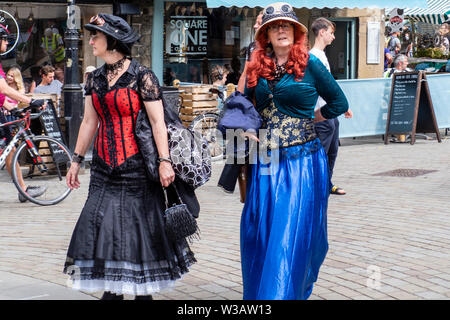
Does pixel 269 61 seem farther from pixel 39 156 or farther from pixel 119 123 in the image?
pixel 39 156

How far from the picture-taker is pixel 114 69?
4.61 metres

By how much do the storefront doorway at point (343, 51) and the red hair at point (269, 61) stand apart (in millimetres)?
14103

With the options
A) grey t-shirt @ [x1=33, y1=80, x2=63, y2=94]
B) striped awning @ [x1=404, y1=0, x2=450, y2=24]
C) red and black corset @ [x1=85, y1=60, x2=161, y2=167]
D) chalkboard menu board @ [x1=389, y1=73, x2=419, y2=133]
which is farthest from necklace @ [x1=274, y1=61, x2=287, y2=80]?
striped awning @ [x1=404, y1=0, x2=450, y2=24]

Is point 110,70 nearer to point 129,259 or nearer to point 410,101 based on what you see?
point 129,259

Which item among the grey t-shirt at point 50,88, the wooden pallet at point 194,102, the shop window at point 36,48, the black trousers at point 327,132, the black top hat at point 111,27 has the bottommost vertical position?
the black trousers at point 327,132

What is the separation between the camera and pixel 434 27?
3459 cm

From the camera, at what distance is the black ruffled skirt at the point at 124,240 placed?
4.46m

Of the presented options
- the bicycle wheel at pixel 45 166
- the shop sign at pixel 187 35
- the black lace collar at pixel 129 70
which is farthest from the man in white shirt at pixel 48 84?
the black lace collar at pixel 129 70

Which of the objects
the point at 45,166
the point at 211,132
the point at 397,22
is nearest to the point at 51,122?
the point at 45,166

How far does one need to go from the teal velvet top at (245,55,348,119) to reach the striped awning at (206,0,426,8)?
32.4 feet

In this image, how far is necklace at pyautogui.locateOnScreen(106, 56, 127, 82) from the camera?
459 cm

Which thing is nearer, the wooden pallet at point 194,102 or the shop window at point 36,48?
the wooden pallet at point 194,102

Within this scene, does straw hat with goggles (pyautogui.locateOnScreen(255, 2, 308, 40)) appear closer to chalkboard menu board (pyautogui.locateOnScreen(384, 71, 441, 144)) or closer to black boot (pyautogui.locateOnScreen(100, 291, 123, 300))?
black boot (pyautogui.locateOnScreen(100, 291, 123, 300))

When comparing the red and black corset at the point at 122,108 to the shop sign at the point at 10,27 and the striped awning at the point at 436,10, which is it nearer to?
the shop sign at the point at 10,27
